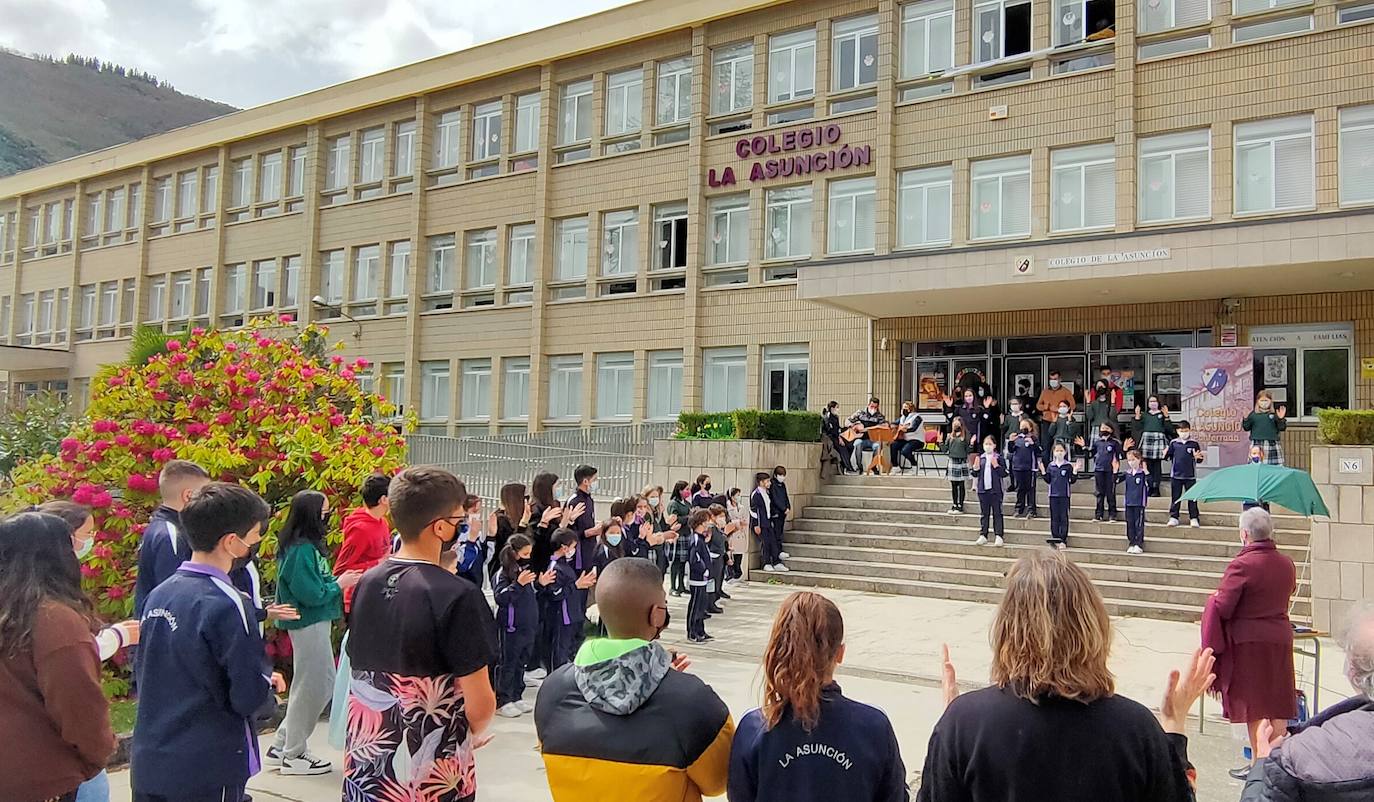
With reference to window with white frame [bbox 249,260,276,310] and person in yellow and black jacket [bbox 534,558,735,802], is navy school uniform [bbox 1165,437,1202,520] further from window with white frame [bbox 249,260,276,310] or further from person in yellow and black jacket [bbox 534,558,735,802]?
window with white frame [bbox 249,260,276,310]

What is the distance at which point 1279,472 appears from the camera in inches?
345

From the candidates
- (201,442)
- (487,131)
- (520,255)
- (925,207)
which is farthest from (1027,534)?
(487,131)

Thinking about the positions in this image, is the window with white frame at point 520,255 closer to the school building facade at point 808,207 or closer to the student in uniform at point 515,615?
the school building facade at point 808,207

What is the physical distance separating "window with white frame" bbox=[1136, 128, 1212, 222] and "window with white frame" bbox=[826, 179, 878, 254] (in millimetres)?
5395

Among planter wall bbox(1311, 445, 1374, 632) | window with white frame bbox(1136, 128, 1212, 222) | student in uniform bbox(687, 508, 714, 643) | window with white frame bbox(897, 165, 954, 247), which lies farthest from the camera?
window with white frame bbox(897, 165, 954, 247)

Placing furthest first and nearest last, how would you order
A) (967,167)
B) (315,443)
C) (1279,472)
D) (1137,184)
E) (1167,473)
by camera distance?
(967,167)
(1137,184)
(1167,473)
(1279,472)
(315,443)

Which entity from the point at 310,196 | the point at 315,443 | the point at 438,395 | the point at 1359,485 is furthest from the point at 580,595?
the point at 310,196

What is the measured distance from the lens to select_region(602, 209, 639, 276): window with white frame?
25.2m

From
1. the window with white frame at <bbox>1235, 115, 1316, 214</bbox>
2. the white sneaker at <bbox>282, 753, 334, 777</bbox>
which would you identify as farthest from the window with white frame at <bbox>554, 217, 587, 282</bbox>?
the white sneaker at <bbox>282, 753, 334, 777</bbox>

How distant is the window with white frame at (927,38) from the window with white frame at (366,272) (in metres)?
16.7

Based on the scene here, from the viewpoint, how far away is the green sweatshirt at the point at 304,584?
5734mm

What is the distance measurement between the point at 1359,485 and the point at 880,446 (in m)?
8.75

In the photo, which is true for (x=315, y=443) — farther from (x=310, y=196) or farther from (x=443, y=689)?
(x=310, y=196)

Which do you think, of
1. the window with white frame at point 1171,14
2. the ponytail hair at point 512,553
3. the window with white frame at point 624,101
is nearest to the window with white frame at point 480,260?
the window with white frame at point 624,101
